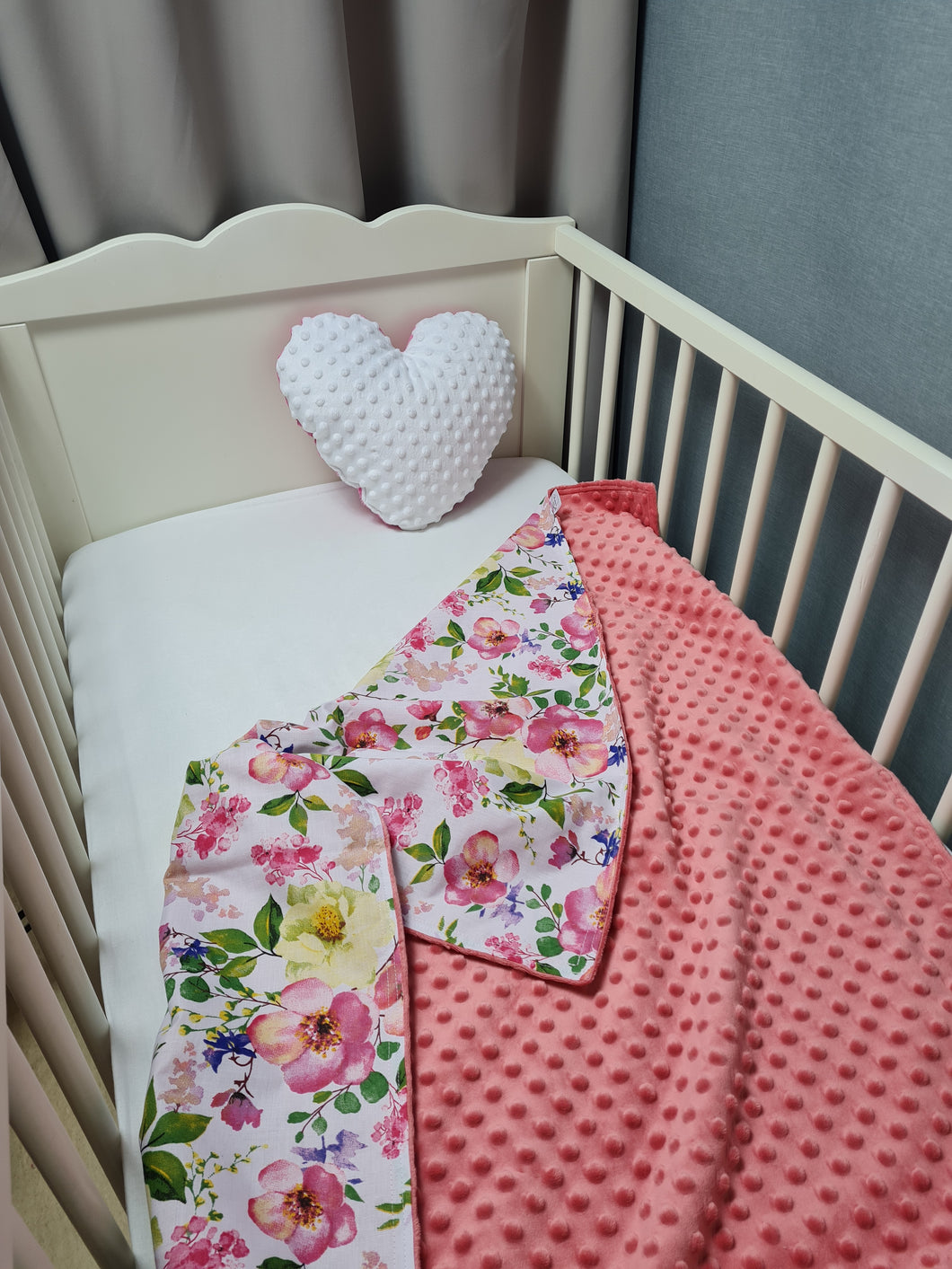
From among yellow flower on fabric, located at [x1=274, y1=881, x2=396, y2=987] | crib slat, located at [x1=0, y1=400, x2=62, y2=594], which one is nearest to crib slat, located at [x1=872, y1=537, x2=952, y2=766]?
yellow flower on fabric, located at [x1=274, y1=881, x2=396, y2=987]

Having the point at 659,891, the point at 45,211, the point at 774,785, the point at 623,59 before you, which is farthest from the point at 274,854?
the point at 623,59

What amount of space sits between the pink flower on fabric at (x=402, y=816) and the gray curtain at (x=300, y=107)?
802 mm

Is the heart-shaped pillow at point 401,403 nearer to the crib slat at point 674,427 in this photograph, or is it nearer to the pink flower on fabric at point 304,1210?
the crib slat at point 674,427

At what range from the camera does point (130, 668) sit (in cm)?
102

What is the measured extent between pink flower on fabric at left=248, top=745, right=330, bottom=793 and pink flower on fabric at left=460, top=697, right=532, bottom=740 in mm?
169

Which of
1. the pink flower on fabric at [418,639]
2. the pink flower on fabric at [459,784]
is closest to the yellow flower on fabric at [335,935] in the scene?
the pink flower on fabric at [459,784]

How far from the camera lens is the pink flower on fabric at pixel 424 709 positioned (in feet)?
2.96

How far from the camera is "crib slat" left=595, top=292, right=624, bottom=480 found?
3.94 feet

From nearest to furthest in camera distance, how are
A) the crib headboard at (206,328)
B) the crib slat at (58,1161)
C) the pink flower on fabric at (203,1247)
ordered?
the crib slat at (58,1161)
the pink flower on fabric at (203,1247)
the crib headboard at (206,328)

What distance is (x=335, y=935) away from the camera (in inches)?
28.0

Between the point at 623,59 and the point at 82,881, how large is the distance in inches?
46.4

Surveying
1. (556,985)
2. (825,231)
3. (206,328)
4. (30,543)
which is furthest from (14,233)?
(556,985)

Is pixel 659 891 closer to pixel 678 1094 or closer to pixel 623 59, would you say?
pixel 678 1094

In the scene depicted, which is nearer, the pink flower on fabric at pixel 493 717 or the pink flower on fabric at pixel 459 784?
the pink flower on fabric at pixel 459 784
